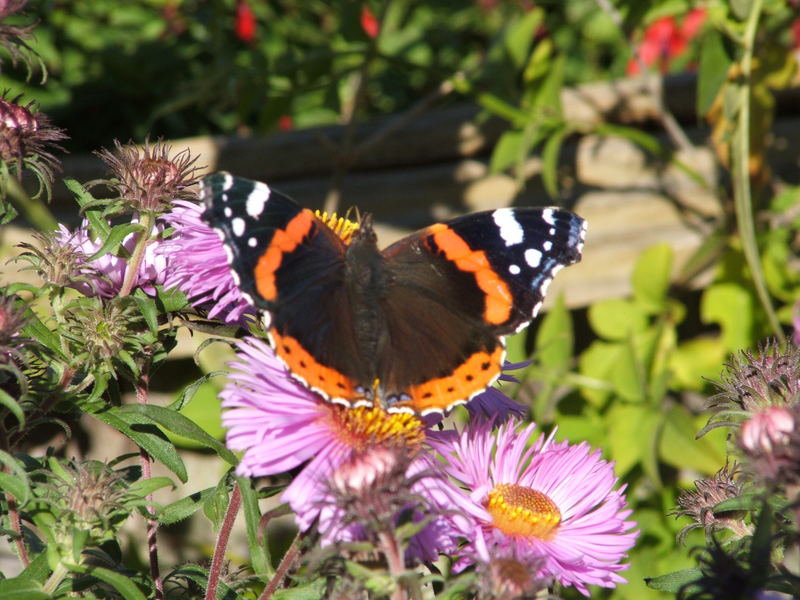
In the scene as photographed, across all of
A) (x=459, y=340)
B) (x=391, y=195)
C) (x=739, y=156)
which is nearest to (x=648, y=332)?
(x=739, y=156)

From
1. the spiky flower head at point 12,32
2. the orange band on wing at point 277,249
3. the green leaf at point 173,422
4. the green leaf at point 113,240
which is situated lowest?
the green leaf at point 173,422

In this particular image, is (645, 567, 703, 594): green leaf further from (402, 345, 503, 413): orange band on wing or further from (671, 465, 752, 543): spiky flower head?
(402, 345, 503, 413): orange band on wing

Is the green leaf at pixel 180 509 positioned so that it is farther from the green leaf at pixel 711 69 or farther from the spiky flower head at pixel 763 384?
the green leaf at pixel 711 69

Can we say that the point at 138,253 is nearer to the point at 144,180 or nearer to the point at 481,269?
the point at 144,180

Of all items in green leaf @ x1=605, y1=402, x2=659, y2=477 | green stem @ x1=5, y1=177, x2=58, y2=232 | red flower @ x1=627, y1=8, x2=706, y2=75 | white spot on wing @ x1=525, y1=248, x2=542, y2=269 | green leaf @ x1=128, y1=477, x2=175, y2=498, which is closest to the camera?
green leaf @ x1=128, y1=477, x2=175, y2=498

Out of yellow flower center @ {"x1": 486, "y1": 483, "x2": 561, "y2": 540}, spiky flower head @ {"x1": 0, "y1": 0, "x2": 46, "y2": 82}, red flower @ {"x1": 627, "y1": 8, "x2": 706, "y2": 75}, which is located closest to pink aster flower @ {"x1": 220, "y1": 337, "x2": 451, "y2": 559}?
yellow flower center @ {"x1": 486, "y1": 483, "x2": 561, "y2": 540}

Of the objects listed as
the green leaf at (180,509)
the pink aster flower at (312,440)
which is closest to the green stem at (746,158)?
the pink aster flower at (312,440)
